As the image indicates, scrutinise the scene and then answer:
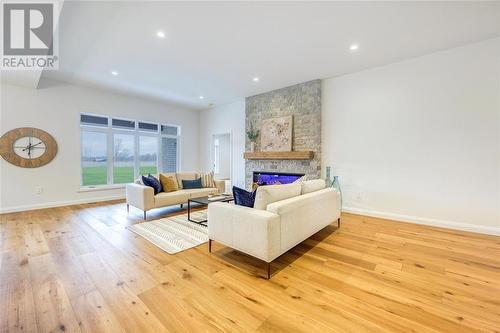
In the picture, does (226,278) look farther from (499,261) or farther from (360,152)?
(360,152)

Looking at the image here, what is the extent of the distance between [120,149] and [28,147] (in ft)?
5.98

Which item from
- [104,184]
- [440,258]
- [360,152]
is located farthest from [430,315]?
[104,184]

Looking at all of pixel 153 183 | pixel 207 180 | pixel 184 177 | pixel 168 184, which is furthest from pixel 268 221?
pixel 184 177

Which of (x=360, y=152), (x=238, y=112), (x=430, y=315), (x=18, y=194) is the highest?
(x=238, y=112)

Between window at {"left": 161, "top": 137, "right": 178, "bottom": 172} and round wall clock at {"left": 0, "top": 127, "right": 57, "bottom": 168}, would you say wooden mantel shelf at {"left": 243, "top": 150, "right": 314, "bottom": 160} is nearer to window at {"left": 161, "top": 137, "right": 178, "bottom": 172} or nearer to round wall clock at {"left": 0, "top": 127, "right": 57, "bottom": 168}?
window at {"left": 161, "top": 137, "right": 178, "bottom": 172}

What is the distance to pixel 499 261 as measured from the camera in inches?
93.0

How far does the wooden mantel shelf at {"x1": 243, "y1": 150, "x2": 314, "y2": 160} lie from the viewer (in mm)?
4796

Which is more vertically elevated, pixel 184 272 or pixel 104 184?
pixel 104 184

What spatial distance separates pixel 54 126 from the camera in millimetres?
4895

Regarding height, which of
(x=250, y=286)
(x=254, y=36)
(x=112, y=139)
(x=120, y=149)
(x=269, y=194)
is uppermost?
(x=254, y=36)

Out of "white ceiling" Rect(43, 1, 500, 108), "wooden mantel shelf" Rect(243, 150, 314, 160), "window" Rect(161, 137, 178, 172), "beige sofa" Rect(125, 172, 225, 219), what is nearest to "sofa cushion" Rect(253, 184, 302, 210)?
"white ceiling" Rect(43, 1, 500, 108)

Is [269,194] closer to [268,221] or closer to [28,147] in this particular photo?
[268,221]

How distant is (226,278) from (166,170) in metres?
5.77

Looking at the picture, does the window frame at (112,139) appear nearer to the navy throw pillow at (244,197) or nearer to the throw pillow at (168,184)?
the throw pillow at (168,184)
